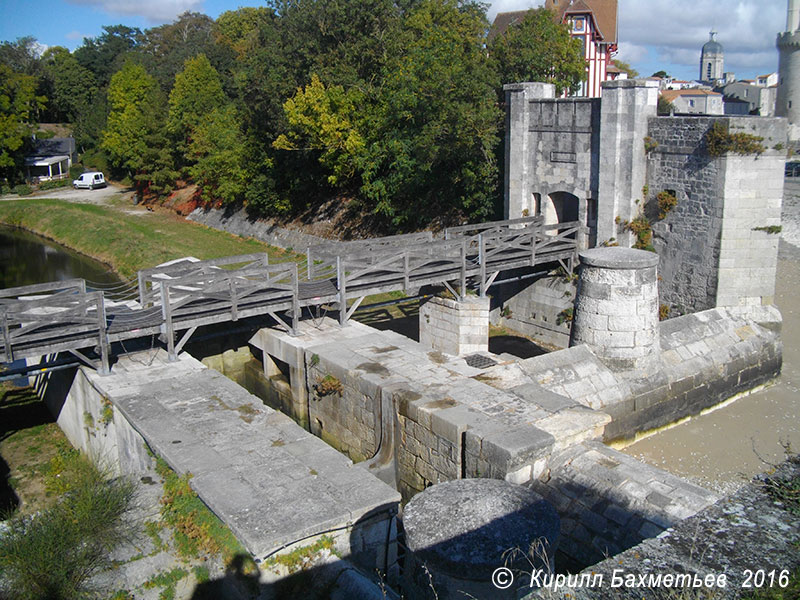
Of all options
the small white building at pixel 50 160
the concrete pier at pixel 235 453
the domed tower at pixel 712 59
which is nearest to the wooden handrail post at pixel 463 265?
the concrete pier at pixel 235 453

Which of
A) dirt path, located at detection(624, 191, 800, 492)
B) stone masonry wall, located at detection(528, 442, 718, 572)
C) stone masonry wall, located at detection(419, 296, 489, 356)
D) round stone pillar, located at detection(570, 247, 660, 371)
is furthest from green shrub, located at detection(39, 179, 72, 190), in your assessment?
stone masonry wall, located at detection(528, 442, 718, 572)

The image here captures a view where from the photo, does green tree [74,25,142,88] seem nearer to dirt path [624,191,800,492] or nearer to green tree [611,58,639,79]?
green tree [611,58,639,79]

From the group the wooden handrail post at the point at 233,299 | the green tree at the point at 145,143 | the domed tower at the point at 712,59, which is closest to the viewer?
the wooden handrail post at the point at 233,299

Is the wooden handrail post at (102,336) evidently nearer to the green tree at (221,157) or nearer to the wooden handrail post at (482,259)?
the wooden handrail post at (482,259)

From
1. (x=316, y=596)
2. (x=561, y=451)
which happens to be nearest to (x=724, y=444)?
(x=561, y=451)

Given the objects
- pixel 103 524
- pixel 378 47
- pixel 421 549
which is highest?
pixel 378 47

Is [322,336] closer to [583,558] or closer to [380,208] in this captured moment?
[583,558]
